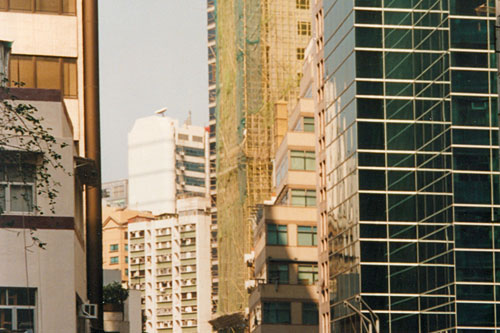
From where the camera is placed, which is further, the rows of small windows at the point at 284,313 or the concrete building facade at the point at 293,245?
the concrete building facade at the point at 293,245

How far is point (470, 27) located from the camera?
251 ft

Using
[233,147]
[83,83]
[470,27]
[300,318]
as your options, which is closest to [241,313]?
[233,147]

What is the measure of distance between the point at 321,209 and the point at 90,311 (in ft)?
184

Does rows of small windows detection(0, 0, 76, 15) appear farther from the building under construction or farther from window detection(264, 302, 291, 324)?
the building under construction

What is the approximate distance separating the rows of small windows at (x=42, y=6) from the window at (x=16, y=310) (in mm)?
15393

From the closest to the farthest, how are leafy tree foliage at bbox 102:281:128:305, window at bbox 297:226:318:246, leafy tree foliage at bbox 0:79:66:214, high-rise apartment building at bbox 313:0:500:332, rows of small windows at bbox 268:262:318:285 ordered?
leafy tree foliage at bbox 0:79:66:214, high-rise apartment building at bbox 313:0:500:332, leafy tree foliage at bbox 102:281:128:305, rows of small windows at bbox 268:262:318:285, window at bbox 297:226:318:246

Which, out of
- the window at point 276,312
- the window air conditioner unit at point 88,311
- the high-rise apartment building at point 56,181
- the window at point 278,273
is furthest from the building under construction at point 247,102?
the window air conditioner unit at point 88,311

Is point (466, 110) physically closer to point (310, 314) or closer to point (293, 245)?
point (293, 245)

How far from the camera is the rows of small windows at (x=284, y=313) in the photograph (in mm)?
105312

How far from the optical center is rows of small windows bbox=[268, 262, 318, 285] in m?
106

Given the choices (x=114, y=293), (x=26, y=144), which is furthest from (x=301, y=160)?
(x=26, y=144)

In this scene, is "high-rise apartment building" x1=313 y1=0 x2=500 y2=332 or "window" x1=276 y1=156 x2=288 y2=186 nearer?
"high-rise apartment building" x1=313 y1=0 x2=500 y2=332

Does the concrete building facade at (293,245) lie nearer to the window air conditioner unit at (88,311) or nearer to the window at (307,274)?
the window at (307,274)

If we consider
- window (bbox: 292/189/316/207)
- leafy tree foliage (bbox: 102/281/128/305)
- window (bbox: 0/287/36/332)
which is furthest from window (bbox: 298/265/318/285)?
window (bbox: 0/287/36/332)
